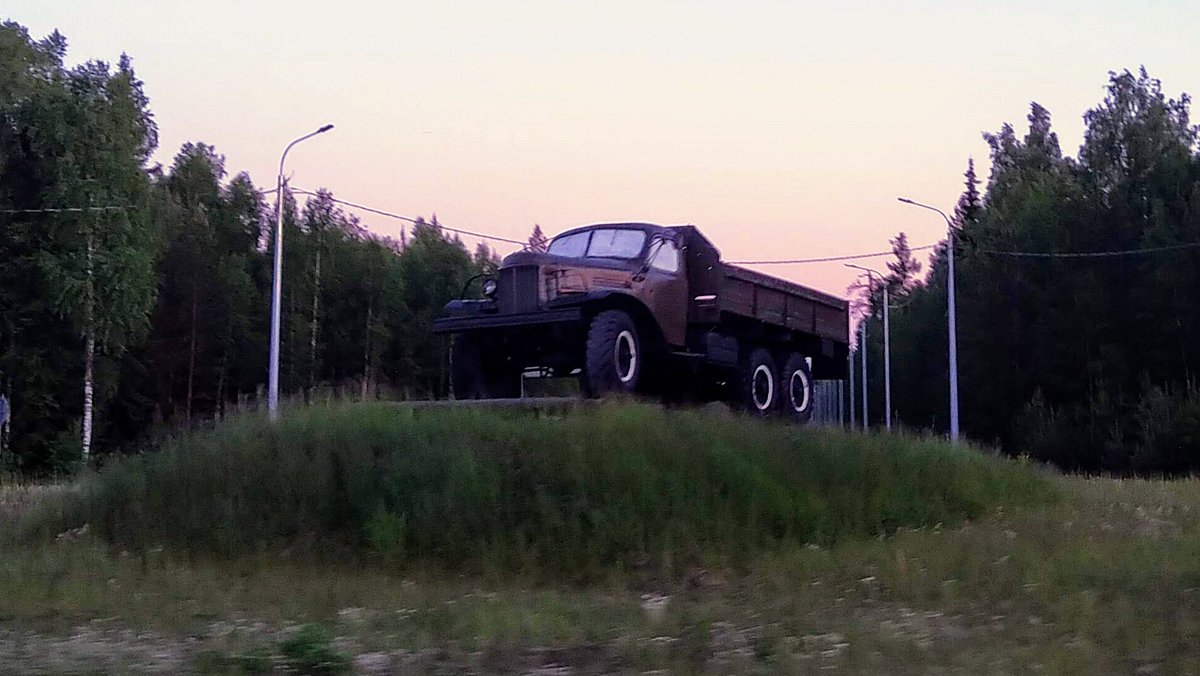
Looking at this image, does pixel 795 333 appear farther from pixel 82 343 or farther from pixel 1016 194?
pixel 1016 194

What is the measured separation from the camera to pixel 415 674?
827 cm

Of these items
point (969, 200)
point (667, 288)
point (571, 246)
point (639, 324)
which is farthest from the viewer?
point (969, 200)

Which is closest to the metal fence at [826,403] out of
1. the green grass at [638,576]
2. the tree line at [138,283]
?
the green grass at [638,576]

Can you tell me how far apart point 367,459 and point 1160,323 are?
43.7m

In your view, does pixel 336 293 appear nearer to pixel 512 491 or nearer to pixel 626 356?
pixel 626 356

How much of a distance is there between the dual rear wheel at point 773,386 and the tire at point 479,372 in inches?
143

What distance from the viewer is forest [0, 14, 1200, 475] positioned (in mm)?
46531

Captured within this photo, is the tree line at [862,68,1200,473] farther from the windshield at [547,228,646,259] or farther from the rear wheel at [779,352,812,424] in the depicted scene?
the windshield at [547,228,646,259]

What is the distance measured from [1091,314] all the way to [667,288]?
39.6 meters

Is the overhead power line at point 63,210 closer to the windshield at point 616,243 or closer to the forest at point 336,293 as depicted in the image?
the forest at point 336,293

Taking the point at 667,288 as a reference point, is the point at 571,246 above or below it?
above

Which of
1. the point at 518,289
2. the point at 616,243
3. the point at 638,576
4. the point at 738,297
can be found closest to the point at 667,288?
the point at 616,243

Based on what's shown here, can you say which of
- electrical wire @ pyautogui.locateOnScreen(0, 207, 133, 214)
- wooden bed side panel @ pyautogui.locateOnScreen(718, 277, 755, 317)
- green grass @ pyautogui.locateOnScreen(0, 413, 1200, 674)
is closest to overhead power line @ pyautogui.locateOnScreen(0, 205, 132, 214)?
electrical wire @ pyautogui.locateOnScreen(0, 207, 133, 214)

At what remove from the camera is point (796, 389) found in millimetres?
22375
